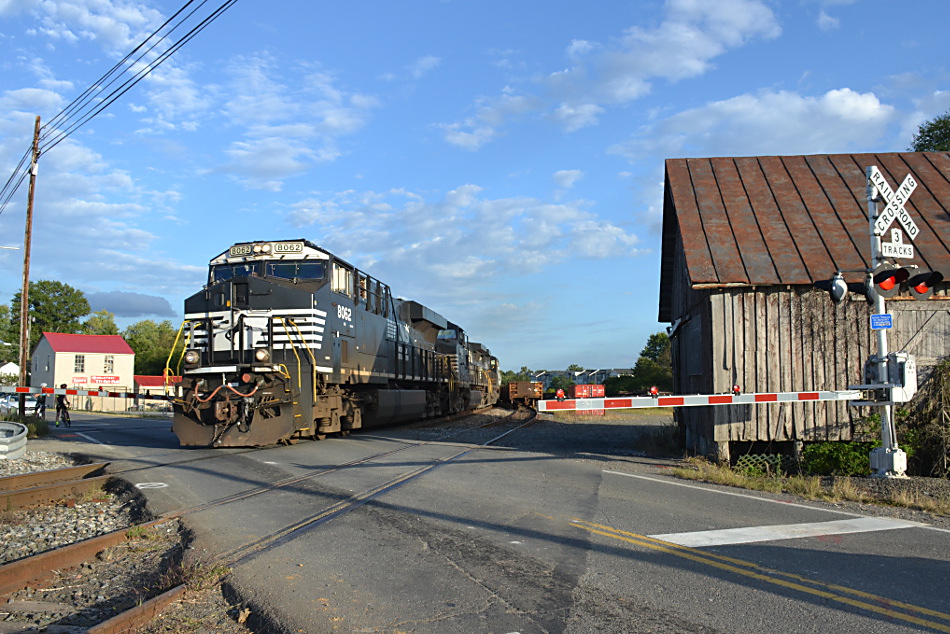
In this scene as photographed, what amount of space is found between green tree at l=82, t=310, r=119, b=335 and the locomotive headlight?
8194 cm

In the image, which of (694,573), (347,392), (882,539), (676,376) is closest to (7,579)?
(694,573)

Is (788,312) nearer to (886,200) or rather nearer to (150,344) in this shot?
(886,200)

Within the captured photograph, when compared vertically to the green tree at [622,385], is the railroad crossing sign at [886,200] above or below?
above

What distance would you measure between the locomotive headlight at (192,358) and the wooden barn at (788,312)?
989 centimetres

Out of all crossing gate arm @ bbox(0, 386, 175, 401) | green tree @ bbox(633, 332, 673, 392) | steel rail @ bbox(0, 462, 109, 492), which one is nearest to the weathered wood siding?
green tree @ bbox(633, 332, 673, 392)

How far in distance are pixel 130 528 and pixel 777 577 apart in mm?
6067

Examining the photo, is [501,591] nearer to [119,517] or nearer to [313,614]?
[313,614]

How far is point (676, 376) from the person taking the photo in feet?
59.1

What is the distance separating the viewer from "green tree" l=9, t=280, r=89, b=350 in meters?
79.9

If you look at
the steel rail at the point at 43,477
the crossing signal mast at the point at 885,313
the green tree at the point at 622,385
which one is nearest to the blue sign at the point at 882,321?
the crossing signal mast at the point at 885,313

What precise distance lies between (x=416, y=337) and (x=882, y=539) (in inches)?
714

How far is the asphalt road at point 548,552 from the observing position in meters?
4.45

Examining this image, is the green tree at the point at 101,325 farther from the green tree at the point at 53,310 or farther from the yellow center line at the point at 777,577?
the yellow center line at the point at 777,577

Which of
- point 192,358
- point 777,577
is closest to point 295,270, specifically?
point 192,358
